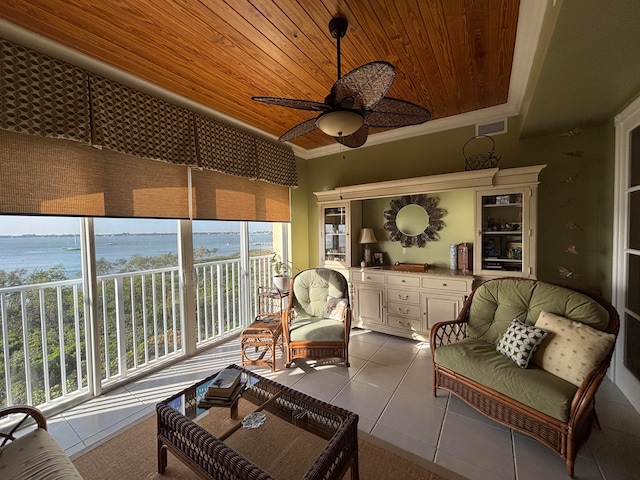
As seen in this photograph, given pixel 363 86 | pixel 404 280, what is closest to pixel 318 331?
pixel 404 280

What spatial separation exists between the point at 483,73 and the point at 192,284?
139 inches

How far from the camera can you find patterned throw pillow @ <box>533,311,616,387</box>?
5.24 feet

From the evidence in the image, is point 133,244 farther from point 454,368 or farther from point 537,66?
point 537,66

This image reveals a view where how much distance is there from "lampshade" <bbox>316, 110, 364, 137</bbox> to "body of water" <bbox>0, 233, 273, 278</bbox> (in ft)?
7.21

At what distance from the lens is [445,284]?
296 centimetres

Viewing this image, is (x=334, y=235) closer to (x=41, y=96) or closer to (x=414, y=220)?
(x=414, y=220)

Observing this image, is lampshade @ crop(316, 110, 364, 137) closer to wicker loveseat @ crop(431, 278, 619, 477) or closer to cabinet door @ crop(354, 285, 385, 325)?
wicker loveseat @ crop(431, 278, 619, 477)

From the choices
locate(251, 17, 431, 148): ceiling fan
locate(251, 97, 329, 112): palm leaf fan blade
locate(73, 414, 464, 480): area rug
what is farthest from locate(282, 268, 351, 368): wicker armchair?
locate(251, 97, 329, 112): palm leaf fan blade

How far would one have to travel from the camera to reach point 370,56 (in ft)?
6.67

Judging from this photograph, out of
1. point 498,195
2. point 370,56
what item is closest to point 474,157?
point 498,195

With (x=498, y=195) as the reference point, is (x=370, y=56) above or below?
above

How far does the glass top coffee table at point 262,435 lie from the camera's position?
1.19 metres

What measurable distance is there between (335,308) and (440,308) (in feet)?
3.99

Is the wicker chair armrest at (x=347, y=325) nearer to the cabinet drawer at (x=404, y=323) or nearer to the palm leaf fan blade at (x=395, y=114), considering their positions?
the cabinet drawer at (x=404, y=323)
